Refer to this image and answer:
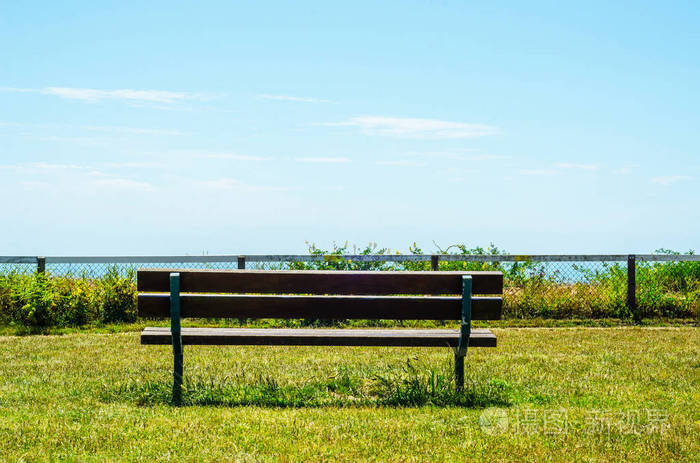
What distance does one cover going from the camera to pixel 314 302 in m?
5.79

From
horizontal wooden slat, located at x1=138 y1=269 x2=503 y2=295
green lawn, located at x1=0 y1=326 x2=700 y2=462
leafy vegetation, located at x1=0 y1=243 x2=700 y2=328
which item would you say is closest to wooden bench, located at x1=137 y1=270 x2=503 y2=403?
horizontal wooden slat, located at x1=138 y1=269 x2=503 y2=295

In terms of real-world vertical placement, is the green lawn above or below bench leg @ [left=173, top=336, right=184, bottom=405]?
below

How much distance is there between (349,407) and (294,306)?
3.10 ft

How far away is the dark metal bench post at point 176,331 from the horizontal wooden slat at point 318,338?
9 centimetres

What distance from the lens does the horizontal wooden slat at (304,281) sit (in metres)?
5.69

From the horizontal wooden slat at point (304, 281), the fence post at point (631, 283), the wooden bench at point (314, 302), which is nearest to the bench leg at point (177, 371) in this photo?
the wooden bench at point (314, 302)

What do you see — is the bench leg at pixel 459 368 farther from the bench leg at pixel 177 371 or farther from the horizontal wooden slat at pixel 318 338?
the bench leg at pixel 177 371

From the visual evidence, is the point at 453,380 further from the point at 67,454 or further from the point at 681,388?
the point at 67,454

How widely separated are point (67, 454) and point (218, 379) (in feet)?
7.80

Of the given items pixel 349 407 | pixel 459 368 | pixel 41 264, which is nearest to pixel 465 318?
pixel 459 368

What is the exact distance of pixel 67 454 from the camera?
427 centimetres

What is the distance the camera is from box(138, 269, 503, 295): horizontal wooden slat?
569cm

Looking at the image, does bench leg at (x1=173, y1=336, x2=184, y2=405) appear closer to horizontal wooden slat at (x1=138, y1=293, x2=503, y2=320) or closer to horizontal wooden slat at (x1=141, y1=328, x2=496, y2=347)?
horizontal wooden slat at (x1=141, y1=328, x2=496, y2=347)

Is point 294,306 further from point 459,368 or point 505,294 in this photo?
point 505,294
